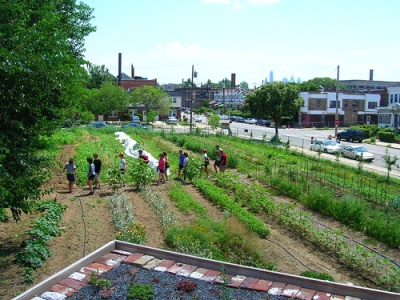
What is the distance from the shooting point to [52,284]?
7074 millimetres

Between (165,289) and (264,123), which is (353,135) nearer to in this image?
(264,123)

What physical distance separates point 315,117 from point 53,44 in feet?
207

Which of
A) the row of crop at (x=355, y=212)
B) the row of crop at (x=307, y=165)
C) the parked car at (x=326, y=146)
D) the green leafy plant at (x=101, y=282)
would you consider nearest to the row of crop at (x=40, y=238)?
the green leafy plant at (x=101, y=282)

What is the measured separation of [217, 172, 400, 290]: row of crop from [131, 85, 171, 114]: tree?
51049 mm

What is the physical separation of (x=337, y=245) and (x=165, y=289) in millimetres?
6064

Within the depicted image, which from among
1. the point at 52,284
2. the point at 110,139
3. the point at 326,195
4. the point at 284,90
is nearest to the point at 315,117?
the point at 284,90

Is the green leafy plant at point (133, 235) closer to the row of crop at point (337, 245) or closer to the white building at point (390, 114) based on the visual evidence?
the row of crop at point (337, 245)

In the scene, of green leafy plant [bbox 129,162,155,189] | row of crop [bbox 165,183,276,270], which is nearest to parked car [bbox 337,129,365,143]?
green leafy plant [bbox 129,162,155,189]

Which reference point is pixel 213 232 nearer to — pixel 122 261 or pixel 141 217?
pixel 141 217

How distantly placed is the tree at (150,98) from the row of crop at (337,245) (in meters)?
51.0

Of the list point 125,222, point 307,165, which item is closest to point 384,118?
point 307,165

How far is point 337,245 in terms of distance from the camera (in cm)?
1138

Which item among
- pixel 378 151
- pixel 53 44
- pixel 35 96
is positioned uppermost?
pixel 53 44

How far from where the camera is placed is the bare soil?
30.4ft
